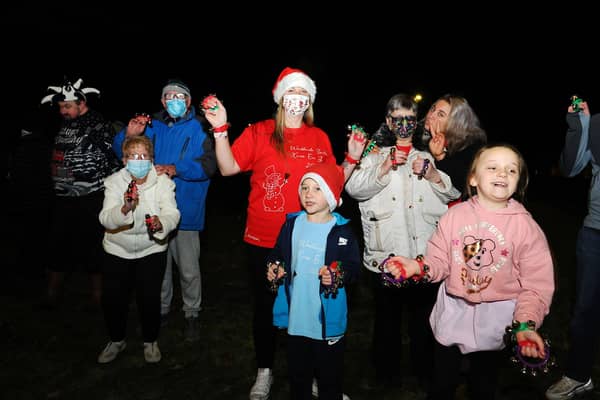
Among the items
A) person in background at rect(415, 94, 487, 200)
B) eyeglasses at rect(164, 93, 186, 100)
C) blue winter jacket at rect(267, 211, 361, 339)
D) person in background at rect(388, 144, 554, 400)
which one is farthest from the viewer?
eyeglasses at rect(164, 93, 186, 100)

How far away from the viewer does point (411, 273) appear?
245cm

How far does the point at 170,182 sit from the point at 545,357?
3.13m

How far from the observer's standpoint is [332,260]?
293cm

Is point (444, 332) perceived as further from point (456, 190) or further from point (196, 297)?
point (196, 297)

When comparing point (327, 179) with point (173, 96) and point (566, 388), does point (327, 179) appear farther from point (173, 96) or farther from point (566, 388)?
point (566, 388)

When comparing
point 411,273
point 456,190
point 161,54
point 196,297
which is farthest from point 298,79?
point 161,54

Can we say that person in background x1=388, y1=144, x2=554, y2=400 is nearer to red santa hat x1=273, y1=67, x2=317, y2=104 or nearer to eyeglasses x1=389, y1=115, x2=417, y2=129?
eyeglasses x1=389, y1=115, x2=417, y2=129

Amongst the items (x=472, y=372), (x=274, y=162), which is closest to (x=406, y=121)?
(x=274, y=162)

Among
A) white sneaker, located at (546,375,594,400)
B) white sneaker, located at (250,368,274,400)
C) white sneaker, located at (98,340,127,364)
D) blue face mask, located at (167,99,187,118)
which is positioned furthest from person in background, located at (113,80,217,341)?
white sneaker, located at (546,375,594,400)

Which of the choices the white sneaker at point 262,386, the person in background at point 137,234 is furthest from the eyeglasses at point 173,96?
the white sneaker at point 262,386

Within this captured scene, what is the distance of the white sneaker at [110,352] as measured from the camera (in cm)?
399

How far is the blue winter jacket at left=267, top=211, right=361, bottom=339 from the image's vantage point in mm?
2918

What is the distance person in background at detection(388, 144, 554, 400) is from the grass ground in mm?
1159

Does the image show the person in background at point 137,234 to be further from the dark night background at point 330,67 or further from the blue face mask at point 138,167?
the dark night background at point 330,67
